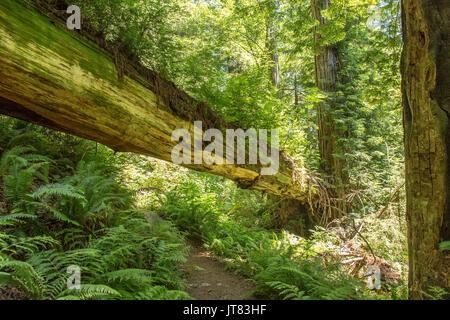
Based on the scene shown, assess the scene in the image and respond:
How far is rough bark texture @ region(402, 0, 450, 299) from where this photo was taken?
2.92 meters

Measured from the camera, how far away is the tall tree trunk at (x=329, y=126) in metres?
7.95

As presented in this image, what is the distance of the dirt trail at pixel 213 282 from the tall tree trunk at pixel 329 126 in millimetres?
4830

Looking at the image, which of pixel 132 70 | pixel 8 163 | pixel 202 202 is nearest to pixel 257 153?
pixel 202 202

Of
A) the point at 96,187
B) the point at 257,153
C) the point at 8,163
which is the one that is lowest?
the point at 96,187

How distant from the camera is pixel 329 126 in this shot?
8.54m

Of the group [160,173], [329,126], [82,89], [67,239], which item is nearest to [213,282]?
[67,239]

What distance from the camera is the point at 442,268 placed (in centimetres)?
286

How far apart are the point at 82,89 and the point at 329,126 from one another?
7760 mm

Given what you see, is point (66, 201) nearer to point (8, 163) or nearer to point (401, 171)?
point (8, 163)

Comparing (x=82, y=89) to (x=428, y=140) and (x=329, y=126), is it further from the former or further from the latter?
(x=329, y=126)

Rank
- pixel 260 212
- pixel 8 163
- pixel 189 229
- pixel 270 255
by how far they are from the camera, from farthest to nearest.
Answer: pixel 260 212 < pixel 189 229 < pixel 270 255 < pixel 8 163

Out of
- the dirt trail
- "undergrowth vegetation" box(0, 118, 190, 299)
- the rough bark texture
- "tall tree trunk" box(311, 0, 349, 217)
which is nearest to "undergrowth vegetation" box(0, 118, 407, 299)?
"undergrowth vegetation" box(0, 118, 190, 299)

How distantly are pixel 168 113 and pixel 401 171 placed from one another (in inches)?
268

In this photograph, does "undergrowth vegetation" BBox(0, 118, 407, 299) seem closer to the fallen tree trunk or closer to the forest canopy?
the forest canopy
